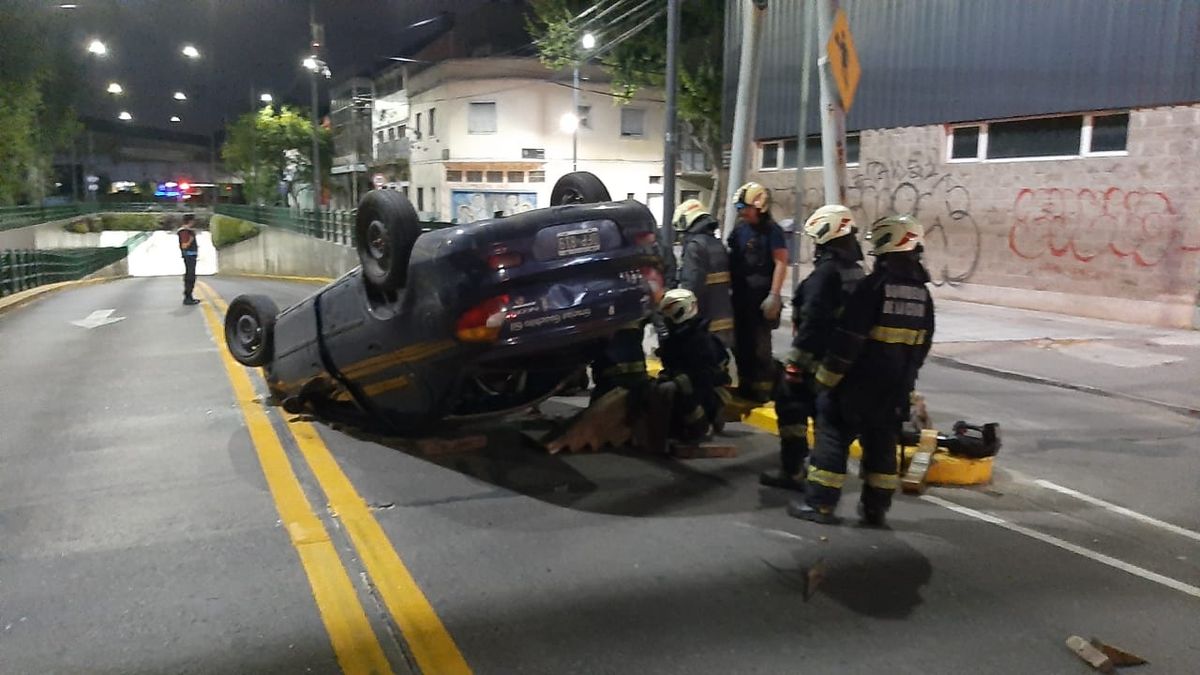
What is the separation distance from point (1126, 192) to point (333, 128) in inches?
2249

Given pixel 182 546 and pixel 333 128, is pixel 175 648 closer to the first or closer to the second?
pixel 182 546

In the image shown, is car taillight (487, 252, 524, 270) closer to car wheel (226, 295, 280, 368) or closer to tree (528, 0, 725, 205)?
car wheel (226, 295, 280, 368)

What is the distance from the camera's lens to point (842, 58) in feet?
23.2

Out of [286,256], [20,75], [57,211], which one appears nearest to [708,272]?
[20,75]

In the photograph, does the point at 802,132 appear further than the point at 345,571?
Yes

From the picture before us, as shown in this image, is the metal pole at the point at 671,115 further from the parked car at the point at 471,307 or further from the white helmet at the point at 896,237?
the white helmet at the point at 896,237

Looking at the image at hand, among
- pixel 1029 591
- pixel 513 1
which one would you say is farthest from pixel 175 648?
pixel 513 1

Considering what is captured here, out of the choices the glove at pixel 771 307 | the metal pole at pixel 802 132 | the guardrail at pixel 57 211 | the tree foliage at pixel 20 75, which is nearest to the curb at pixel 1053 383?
the metal pole at pixel 802 132

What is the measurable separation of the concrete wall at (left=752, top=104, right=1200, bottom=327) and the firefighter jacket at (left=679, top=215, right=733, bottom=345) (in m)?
8.87

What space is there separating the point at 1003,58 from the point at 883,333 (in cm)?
1223

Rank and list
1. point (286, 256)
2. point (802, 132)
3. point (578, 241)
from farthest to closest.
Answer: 1. point (286, 256)
2. point (802, 132)
3. point (578, 241)

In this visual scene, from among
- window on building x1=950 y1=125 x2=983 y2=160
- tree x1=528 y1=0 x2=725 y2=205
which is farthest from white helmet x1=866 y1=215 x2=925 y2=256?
tree x1=528 y1=0 x2=725 y2=205

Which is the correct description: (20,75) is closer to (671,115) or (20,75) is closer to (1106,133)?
(671,115)

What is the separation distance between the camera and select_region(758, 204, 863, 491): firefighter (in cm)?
488
